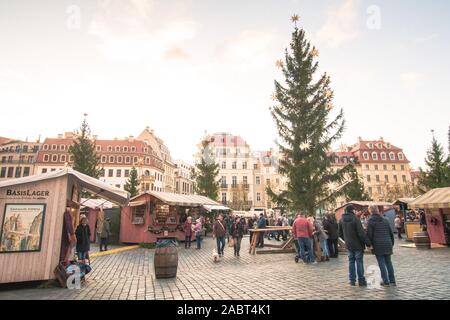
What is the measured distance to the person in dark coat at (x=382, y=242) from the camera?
6.76m

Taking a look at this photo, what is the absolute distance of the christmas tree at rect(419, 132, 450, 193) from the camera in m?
30.0

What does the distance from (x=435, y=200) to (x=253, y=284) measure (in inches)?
494

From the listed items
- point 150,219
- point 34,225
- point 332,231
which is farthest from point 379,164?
point 34,225

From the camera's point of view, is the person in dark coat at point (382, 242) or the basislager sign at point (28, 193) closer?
the person in dark coat at point (382, 242)

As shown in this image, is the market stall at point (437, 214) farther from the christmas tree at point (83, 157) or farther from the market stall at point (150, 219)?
the christmas tree at point (83, 157)

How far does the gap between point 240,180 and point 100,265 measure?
177 feet

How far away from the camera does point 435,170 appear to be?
31.5 m

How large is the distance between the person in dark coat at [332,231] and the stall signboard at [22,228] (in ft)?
35.9

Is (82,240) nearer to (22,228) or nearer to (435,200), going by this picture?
(22,228)

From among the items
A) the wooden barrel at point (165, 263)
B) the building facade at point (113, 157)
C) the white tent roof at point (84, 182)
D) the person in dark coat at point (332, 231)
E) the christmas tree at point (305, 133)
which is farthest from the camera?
the building facade at point (113, 157)

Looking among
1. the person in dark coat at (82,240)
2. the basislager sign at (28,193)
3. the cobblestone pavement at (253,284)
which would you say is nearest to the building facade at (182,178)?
the person in dark coat at (82,240)

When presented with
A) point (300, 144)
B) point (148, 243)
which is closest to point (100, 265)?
point (148, 243)

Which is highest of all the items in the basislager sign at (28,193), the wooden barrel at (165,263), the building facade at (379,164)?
the building facade at (379,164)

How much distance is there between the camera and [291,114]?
2027cm
